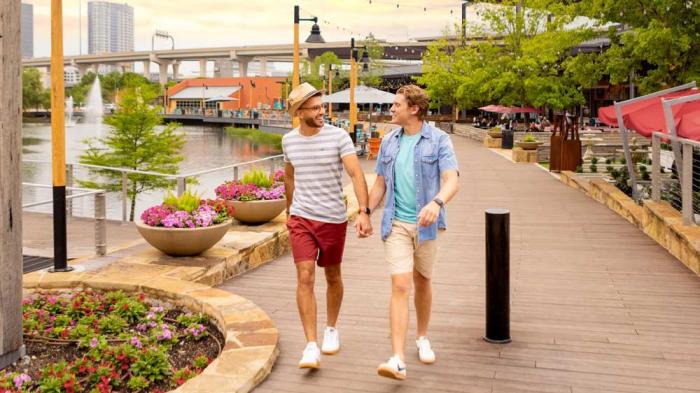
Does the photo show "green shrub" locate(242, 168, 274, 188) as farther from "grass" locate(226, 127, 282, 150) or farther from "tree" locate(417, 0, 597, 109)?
"grass" locate(226, 127, 282, 150)

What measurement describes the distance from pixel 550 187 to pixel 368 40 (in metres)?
68.4

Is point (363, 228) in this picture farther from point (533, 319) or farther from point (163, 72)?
point (163, 72)

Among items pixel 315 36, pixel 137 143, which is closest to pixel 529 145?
pixel 315 36

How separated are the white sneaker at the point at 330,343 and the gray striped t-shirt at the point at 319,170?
0.79 m

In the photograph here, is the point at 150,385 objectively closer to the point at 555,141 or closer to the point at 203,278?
the point at 203,278

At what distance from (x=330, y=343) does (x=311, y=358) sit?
0.42 m

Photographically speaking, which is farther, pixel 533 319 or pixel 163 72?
pixel 163 72

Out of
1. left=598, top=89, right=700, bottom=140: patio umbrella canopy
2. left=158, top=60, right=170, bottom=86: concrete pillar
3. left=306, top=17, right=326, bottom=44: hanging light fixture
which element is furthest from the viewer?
left=158, top=60, right=170, bottom=86: concrete pillar

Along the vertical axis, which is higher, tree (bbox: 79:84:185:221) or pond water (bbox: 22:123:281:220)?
tree (bbox: 79:84:185:221)

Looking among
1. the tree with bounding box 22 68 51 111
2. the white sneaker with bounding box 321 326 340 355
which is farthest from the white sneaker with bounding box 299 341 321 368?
the tree with bounding box 22 68 51 111

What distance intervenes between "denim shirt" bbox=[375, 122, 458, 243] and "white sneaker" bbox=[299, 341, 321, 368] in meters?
0.81

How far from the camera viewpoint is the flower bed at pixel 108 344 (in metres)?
4.41

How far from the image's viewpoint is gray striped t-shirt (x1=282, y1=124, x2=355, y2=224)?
4.75 meters

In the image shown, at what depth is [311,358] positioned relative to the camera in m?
4.62
